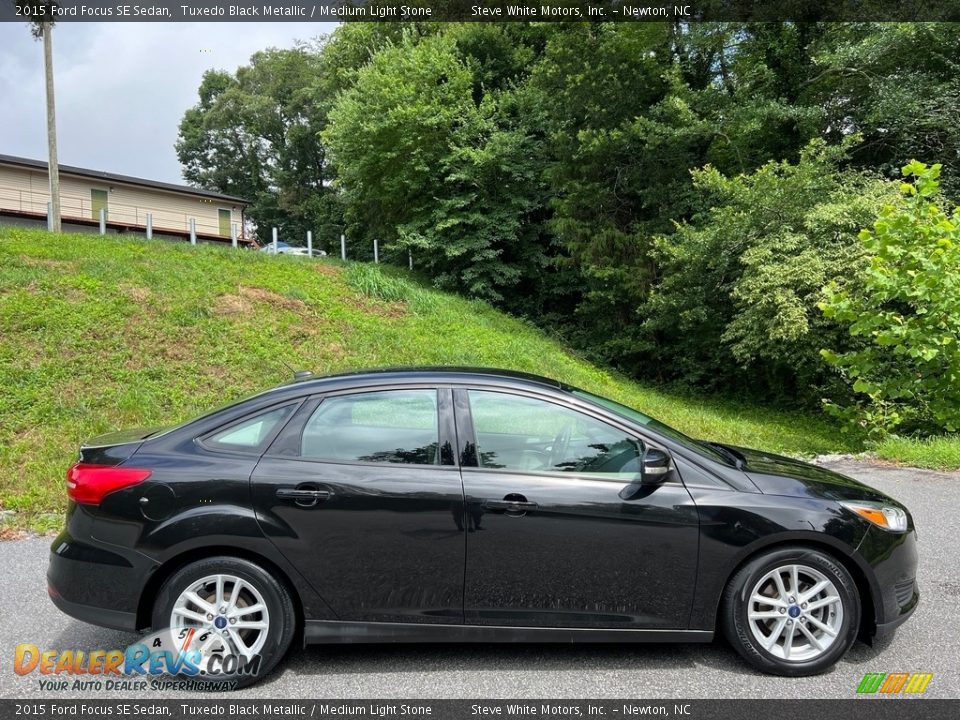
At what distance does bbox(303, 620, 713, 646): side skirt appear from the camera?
312 cm

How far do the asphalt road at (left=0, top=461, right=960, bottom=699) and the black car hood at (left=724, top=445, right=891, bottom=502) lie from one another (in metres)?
0.81

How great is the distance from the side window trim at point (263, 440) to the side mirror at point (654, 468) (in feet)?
5.85

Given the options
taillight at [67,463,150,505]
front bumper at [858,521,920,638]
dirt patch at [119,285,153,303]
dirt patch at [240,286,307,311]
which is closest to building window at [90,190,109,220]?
dirt patch at [240,286,307,311]

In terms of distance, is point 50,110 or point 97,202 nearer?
point 50,110

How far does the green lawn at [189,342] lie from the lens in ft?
27.0

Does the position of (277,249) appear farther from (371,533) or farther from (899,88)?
(371,533)

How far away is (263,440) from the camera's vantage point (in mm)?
3262

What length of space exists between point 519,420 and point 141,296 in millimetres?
10642

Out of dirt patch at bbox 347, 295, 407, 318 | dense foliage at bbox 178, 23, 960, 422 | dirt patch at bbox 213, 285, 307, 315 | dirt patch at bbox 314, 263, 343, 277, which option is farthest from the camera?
dirt patch at bbox 314, 263, 343, 277

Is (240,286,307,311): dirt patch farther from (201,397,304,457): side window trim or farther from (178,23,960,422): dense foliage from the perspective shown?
(201,397,304,457): side window trim

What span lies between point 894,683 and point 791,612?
21.5 inches

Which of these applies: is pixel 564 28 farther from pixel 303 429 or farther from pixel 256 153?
pixel 256 153

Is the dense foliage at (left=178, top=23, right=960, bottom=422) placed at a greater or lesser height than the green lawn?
greater

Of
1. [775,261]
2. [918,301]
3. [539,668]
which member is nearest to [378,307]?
[775,261]
